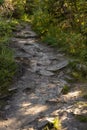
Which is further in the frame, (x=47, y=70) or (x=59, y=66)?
(x=59, y=66)

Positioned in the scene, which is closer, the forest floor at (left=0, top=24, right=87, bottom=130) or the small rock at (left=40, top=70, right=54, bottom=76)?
the forest floor at (left=0, top=24, right=87, bottom=130)

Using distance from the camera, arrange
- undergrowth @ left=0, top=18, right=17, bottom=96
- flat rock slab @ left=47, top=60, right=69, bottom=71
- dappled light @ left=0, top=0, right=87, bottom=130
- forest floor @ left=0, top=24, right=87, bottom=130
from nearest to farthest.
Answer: forest floor @ left=0, top=24, right=87, bottom=130, dappled light @ left=0, top=0, right=87, bottom=130, undergrowth @ left=0, top=18, right=17, bottom=96, flat rock slab @ left=47, top=60, right=69, bottom=71

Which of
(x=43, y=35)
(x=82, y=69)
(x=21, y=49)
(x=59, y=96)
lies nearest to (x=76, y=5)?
(x=43, y=35)

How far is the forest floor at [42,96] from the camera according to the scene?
5.55 m

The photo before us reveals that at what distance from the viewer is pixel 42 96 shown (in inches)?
260

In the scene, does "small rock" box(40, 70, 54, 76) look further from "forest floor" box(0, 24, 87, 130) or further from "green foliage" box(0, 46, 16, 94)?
"green foliage" box(0, 46, 16, 94)

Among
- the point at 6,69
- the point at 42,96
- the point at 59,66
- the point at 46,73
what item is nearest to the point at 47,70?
the point at 46,73

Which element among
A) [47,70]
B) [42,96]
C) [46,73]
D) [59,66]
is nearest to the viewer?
[42,96]

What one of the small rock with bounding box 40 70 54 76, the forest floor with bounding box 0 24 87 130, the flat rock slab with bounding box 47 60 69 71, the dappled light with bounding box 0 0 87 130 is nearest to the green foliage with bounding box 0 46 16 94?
the dappled light with bounding box 0 0 87 130

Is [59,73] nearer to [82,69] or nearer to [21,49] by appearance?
[82,69]

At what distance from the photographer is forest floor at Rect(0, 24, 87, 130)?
18.2 feet

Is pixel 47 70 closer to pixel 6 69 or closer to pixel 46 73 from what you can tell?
pixel 46 73

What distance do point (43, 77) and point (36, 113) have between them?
1864 mm

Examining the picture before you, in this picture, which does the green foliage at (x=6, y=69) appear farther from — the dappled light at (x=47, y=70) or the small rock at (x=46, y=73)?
the small rock at (x=46, y=73)
